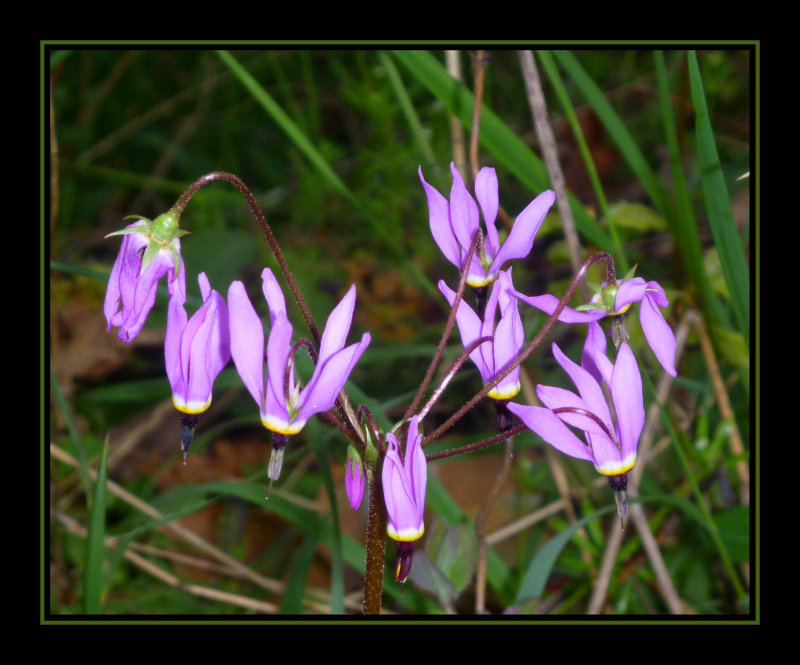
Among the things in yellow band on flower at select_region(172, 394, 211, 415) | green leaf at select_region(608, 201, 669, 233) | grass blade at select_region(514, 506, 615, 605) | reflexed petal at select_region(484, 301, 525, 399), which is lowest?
grass blade at select_region(514, 506, 615, 605)

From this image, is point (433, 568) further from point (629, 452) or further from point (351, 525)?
point (351, 525)

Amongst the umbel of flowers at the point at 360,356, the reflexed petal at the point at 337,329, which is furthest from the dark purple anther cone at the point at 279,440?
the reflexed petal at the point at 337,329

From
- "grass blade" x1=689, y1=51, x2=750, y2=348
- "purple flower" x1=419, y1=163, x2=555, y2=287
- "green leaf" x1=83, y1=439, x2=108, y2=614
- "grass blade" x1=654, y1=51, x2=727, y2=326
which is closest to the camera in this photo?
"purple flower" x1=419, y1=163, x2=555, y2=287

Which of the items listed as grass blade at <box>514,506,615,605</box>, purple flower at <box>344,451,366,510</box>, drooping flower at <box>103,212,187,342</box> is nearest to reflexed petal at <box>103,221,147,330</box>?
drooping flower at <box>103,212,187,342</box>

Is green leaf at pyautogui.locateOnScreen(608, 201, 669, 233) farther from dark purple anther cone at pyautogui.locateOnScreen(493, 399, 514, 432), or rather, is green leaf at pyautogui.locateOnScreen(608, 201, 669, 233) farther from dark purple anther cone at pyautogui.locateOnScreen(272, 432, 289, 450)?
dark purple anther cone at pyautogui.locateOnScreen(272, 432, 289, 450)

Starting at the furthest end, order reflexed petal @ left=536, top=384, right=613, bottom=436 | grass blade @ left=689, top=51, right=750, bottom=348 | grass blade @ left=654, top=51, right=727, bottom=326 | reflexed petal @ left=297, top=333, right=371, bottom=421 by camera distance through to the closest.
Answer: grass blade @ left=654, top=51, right=727, bottom=326, grass blade @ left=689, top=51, right=750, bottom=348, reflexed petal @ left=536, top=384, right=613, bottom=436, reflexed petal @ left=297, top=333, right=371, bottom=421

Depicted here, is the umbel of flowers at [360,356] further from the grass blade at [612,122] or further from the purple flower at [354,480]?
the grass blade at [612,122]

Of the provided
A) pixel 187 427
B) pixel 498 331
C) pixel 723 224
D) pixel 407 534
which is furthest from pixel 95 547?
pixel 723 224
